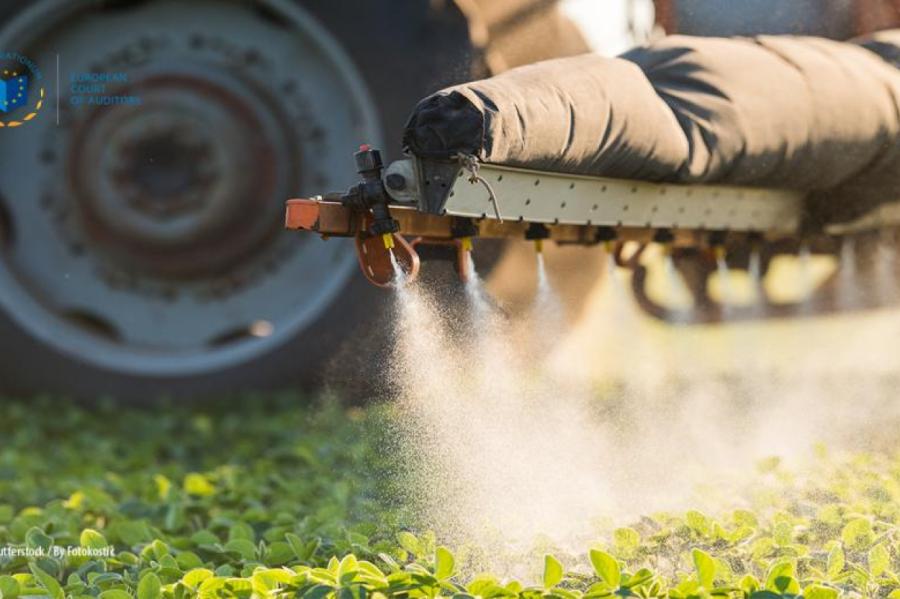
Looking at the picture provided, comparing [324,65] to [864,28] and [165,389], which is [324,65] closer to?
[165,389]

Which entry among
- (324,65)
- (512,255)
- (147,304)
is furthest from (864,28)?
(147,304)

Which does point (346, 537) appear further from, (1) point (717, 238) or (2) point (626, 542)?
(1) point (717, 238)

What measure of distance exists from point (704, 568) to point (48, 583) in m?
1.02

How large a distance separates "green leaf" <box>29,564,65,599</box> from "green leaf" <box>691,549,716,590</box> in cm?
98

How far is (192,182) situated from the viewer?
4.16m

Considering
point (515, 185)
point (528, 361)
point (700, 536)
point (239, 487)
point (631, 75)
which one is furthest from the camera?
point (528, 361)

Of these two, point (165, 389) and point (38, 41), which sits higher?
point (38, 41)

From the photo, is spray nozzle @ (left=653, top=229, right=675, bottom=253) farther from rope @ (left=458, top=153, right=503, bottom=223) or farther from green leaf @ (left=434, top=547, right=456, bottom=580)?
green leaf @ (left=434, top=547, right=456, bottom=580)

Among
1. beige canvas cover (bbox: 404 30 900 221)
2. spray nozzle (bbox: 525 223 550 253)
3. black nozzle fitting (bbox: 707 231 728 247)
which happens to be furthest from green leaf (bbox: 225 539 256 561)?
black nozzle fitting (bbox: 707 231 728 247)

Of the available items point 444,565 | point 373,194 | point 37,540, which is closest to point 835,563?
point 444,565

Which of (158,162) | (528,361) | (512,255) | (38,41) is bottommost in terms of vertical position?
(528,361)

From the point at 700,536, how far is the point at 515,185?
27.5 inches

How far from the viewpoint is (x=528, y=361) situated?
340 cm

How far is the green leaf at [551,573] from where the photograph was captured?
2070 mm
